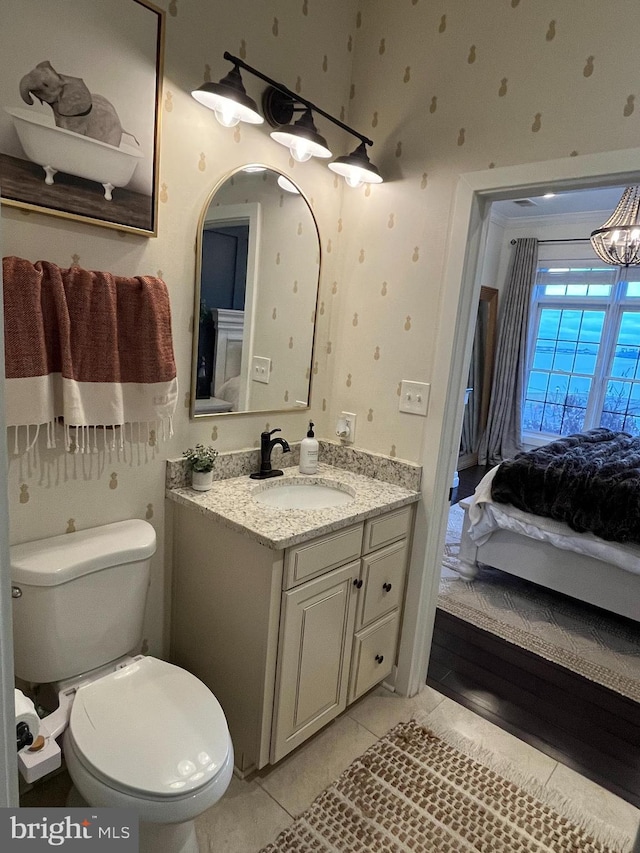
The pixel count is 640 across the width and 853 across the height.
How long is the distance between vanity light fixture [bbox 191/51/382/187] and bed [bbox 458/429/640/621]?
1.89 metres

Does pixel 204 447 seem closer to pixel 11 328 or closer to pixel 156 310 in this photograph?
pixel 156 310

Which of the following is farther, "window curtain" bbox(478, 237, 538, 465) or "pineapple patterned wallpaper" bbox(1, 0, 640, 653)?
"window curtain" bbox(478, 237, 538, 465)

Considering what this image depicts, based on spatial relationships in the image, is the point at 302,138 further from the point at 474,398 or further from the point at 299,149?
the point at 474,398

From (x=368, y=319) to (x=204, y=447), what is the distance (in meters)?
0.85

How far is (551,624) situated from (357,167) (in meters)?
2.49

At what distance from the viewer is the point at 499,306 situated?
5859mm

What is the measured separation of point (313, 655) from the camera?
5.62ft

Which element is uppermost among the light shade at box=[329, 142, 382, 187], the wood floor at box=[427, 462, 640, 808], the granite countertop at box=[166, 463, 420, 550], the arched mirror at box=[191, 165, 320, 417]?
the light shade at box=[329, 142, 382, 187]

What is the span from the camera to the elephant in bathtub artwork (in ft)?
4.23

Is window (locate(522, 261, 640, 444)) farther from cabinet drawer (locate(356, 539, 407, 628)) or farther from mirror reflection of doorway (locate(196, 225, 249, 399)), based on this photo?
mirror reflection of doorway (locate(196, 225, 249, 399))

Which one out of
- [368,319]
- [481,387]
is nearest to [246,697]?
[368,319]

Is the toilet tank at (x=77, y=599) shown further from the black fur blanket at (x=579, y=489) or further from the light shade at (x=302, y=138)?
the black fur blanket at (x=579, y=489)

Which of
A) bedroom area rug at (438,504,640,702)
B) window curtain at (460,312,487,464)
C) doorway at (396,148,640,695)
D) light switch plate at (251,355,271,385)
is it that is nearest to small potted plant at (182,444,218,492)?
light switch plate at (251,355,271,385)

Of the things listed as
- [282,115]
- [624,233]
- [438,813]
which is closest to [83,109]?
[282,115]
